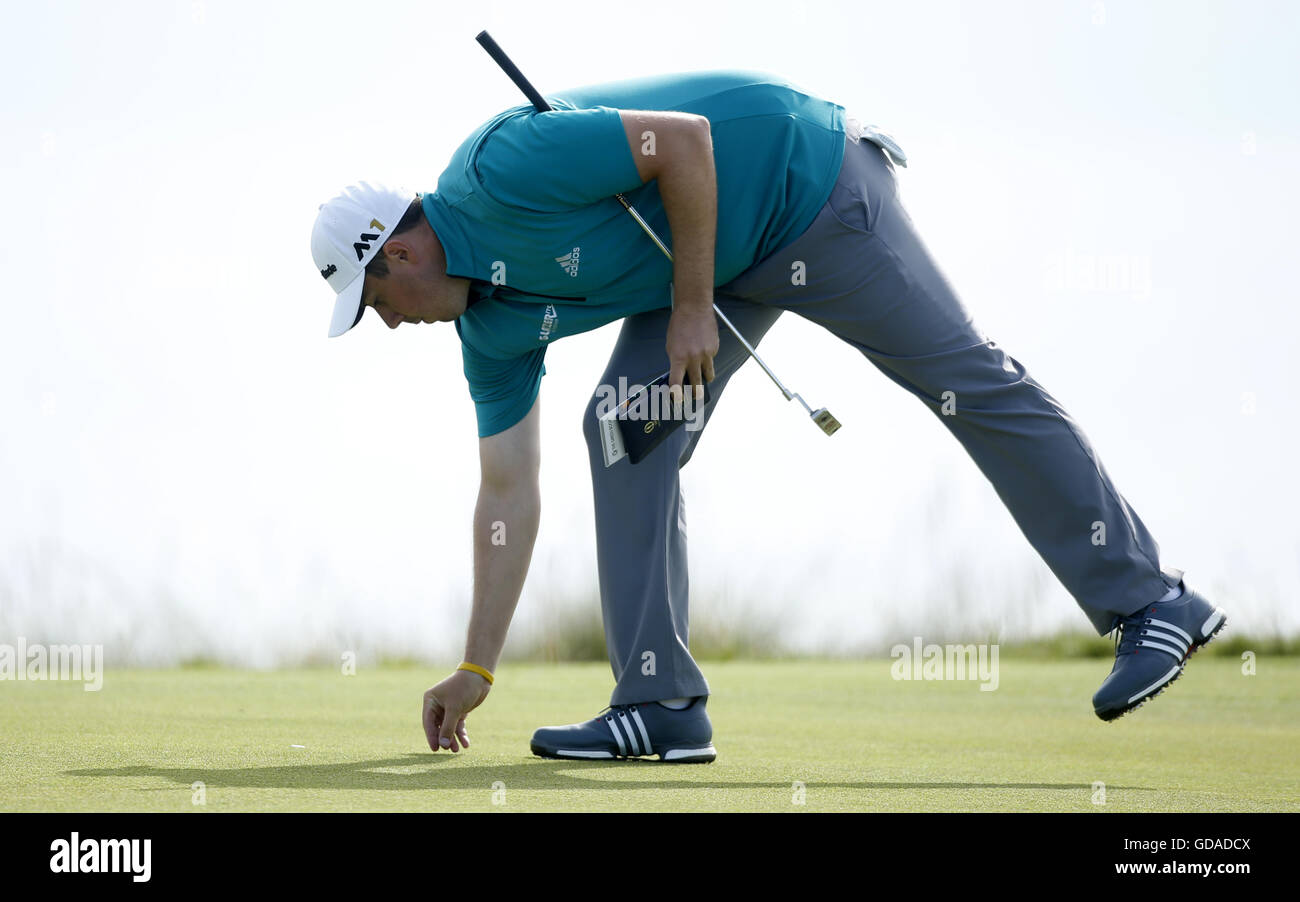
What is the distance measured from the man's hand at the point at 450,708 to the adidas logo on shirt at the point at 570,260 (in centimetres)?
86

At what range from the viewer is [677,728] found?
3006mm

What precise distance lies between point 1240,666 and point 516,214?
4.76 metres

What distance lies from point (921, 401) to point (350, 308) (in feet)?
4.00

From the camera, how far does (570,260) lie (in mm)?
2891

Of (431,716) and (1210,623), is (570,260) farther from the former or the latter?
(1210,623)

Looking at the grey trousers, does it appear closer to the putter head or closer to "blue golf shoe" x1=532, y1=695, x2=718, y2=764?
"blue golf shoe" x1=532, y1=695, x2=718, y2=764

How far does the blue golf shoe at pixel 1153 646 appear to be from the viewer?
2873 mm

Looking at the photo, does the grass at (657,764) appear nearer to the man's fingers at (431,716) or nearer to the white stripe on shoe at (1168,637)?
the man's fingers at (431,716)

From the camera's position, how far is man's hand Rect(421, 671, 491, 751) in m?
2.90

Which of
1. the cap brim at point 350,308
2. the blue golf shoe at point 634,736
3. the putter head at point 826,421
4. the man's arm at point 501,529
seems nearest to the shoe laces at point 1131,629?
the putter head at point 826,421

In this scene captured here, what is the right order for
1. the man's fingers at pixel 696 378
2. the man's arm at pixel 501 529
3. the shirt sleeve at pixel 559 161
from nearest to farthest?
1. the shirt sleeve at pixel 559 161
2. the man's fingers at pixel 696 378
3. the man's arm at pixel 501 529

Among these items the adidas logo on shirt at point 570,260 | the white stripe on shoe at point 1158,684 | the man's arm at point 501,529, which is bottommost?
the white stripe on shoe at point 1158,684
